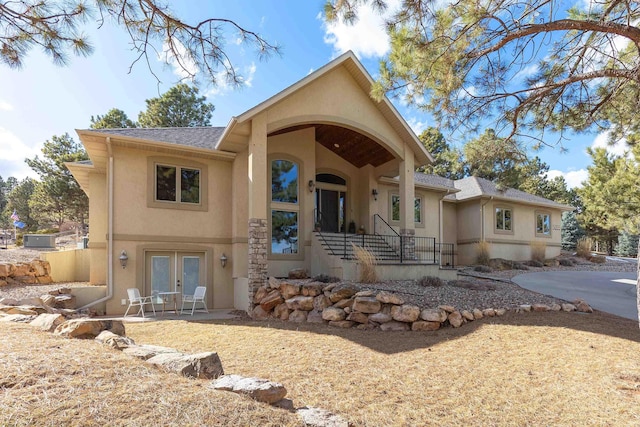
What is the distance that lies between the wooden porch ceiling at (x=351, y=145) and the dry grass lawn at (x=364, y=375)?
7282 mm

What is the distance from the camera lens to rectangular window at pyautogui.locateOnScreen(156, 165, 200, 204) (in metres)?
10.3

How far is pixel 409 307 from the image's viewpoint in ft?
23.3

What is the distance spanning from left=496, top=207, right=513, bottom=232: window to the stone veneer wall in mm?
13750

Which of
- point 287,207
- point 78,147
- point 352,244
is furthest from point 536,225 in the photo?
point 78,147

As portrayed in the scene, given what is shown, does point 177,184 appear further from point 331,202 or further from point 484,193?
point 484,193

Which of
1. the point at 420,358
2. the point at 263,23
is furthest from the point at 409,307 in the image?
the point at 263,23

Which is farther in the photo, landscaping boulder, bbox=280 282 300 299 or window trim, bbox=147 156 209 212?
window trim, bbox=147 156 209 212

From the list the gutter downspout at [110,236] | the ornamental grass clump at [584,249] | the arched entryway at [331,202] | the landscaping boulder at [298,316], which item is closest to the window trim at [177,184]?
the gutter downspout at [110,236]

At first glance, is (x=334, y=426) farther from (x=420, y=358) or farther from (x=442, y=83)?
(x=442, y=83)

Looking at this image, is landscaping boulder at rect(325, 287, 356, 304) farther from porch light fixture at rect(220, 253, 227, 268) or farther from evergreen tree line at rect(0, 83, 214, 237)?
evergreen tree line at rect(0, 83, 214, 237)

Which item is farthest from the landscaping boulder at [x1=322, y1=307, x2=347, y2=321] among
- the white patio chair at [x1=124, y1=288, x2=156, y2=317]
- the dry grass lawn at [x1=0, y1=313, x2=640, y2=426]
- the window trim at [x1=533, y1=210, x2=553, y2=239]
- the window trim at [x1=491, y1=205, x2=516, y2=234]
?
the window trim at [x1=533, y1=210, x2=553, y2=239]

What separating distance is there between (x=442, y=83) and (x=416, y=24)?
1021 mm

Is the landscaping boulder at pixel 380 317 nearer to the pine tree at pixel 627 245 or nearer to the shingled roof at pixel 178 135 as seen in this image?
the shingled roof at pixel 178 135

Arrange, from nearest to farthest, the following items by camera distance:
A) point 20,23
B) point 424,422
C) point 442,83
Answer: point 424,422
point 20,23
point 442,83
